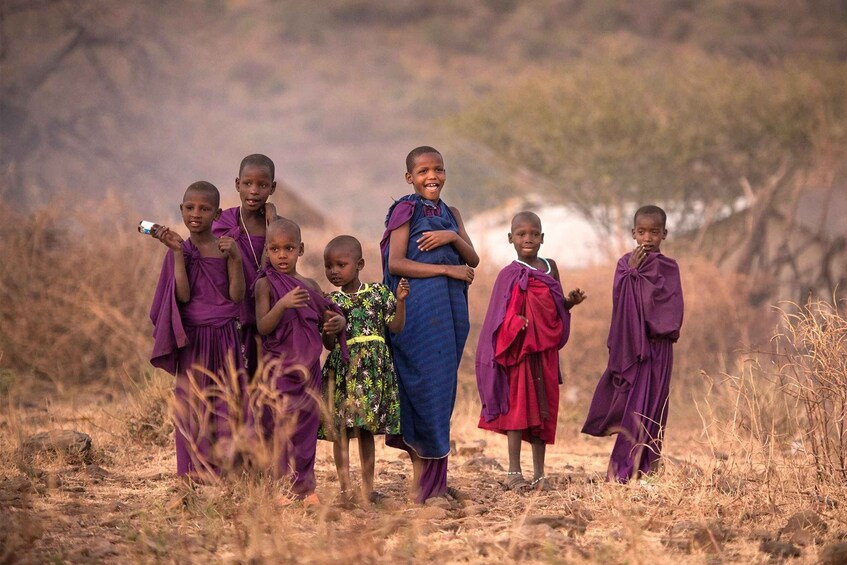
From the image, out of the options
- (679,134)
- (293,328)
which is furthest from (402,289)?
(679,134)

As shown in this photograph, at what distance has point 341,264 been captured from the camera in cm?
561

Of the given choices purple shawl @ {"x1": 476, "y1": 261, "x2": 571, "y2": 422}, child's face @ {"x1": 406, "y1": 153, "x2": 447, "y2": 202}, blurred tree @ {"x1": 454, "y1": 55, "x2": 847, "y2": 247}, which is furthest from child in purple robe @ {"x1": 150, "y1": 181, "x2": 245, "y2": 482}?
blurred tree @ {"x1": 454, "y1": 55, "x2": 847, "y2": 247}

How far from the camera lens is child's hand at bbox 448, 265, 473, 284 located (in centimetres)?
574

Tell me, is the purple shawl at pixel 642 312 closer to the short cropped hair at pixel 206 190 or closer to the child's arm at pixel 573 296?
the child's arm at pixel 573 296

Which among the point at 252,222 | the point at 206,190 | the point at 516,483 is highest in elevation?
the point at 206,190

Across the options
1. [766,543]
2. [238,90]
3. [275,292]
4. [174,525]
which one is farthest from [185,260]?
[238,90]

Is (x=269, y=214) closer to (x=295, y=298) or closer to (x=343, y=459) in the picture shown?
(x=295, y=298)

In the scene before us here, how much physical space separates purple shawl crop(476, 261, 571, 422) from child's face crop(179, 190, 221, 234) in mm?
1703

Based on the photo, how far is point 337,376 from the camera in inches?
220

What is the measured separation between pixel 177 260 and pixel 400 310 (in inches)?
42.3

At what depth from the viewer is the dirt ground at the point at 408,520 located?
4488mm

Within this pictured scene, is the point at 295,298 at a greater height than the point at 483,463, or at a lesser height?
greater

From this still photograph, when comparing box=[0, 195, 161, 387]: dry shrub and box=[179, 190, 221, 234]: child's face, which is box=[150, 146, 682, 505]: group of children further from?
box=[0, 195, 161, 387]: dry shrub

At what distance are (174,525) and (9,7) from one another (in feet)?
68.6
